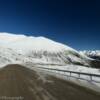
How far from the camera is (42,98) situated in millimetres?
12375

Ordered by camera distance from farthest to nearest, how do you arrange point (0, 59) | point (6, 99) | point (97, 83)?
point (0, 59) → point (97, 83) → point (6, 99)

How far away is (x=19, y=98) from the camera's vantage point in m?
12.2

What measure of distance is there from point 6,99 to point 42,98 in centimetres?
187

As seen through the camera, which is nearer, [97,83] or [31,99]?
[31,99]

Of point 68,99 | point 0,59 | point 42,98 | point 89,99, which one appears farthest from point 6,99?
point 0,59

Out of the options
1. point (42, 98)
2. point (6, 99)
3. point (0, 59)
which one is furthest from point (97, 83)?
point (0, 59)

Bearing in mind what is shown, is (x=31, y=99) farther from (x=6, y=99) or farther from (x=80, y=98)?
(x=80, y=98)

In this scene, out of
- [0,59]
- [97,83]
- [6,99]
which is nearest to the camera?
[6,99]

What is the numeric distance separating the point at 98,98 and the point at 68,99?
5.43ft

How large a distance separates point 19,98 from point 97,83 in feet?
33.5

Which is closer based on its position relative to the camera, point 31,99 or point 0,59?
point 31,99

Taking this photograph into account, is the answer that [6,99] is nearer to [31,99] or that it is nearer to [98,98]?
[31,99]

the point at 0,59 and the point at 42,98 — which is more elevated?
the point at 0,59

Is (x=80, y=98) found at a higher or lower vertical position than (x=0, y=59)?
lower
